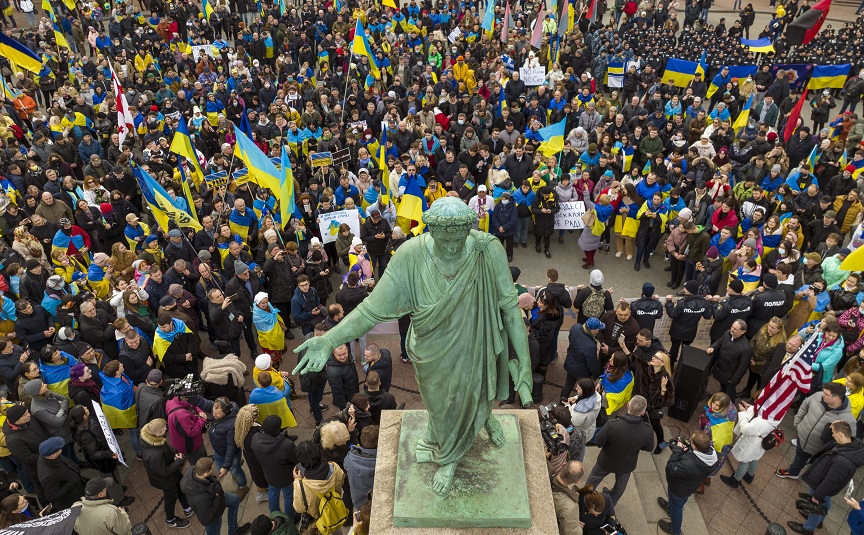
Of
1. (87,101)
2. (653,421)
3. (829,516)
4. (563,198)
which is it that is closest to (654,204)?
(563,198)

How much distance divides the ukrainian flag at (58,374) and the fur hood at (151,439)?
2.09 metres

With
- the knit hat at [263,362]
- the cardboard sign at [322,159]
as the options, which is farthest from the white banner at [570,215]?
the knit hat at [263,362]

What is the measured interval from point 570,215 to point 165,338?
812cm

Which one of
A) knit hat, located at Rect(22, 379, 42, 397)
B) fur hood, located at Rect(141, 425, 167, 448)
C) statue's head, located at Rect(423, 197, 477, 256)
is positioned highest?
statue's head, located at Rect(423, 197, 477, 256)

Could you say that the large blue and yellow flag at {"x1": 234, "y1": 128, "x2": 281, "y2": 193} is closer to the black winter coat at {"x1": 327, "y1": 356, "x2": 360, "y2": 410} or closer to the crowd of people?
the crowd of people

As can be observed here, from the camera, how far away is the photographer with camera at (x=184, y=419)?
7281 mm

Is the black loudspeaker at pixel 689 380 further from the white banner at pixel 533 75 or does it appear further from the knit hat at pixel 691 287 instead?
the white banner at pixel 533 75

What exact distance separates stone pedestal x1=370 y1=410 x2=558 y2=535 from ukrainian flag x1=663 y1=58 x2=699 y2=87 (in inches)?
677

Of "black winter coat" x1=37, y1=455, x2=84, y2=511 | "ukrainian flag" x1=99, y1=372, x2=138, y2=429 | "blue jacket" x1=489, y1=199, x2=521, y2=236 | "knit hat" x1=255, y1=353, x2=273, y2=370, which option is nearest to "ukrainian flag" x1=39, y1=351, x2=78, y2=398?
"ukrainian flag" x1=99, y1=372, x2=138, y2=429

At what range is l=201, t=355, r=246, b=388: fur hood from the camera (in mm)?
8164

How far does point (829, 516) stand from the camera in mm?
7688

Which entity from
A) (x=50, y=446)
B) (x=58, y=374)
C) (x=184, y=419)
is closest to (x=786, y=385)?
(x=184, y=419)

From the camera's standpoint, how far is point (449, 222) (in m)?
4.10

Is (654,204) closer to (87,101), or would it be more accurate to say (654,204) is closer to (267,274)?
(267,274)
